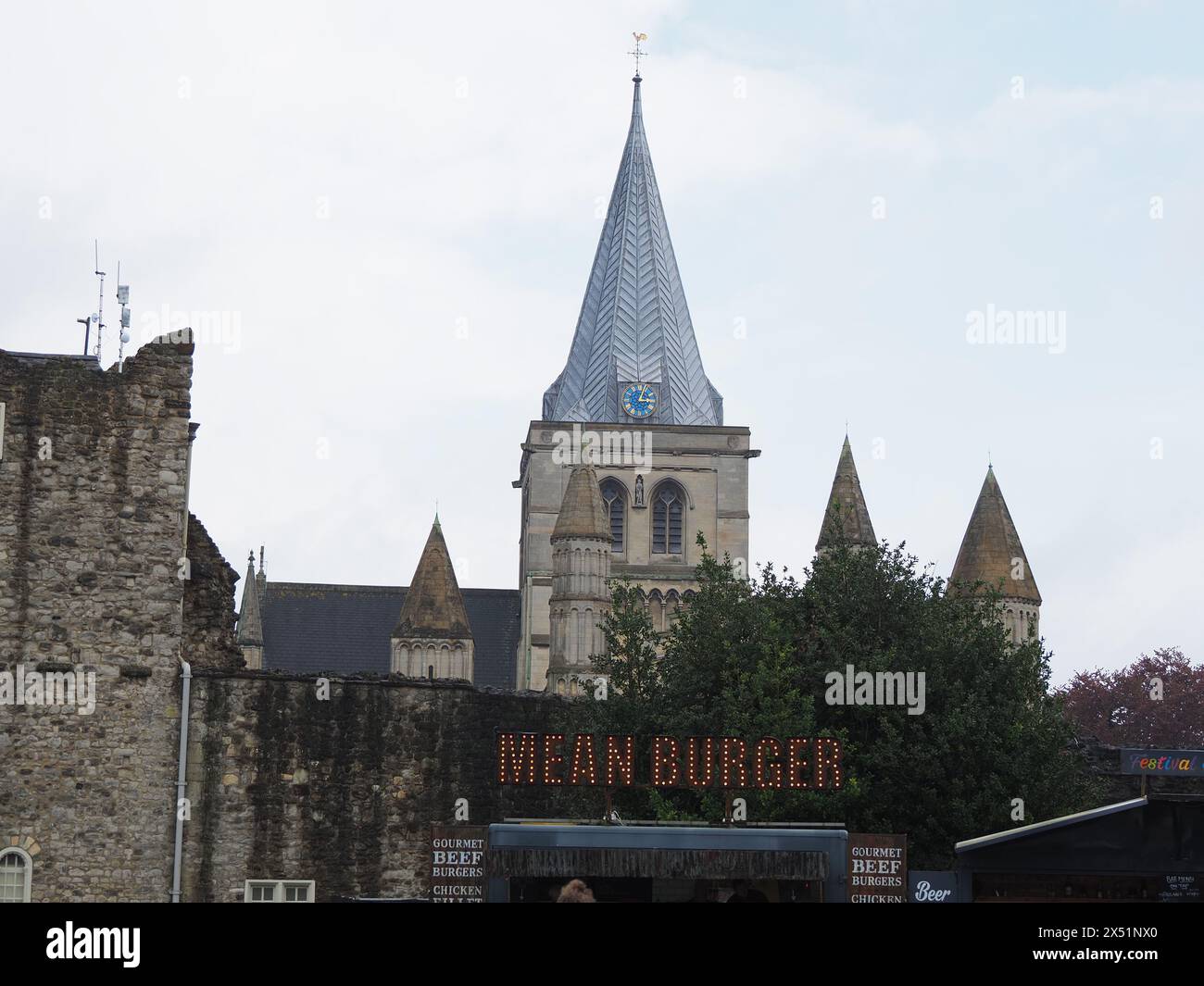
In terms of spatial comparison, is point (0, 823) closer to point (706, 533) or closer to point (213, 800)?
point (213, 800)

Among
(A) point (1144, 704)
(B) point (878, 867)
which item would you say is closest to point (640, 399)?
(A) point (1144, 704)

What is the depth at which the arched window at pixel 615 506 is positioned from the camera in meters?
107

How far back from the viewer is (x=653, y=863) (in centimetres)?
2008

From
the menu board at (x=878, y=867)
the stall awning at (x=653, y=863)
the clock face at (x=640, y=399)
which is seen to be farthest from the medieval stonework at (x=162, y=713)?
the clock face at (x=640, y=399)

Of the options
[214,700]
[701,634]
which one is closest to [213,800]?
[214,700]

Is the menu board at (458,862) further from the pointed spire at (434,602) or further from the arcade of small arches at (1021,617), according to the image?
the pointed spire at (434,602)

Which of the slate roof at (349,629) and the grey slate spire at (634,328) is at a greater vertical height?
the grey slate spire at (634,328)

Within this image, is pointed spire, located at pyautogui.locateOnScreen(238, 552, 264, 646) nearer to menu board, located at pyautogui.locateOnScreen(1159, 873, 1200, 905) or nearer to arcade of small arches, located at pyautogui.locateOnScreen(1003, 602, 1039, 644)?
arcade of small arches, located at pyautogui.locateOnScreen(1003, 602, 1039, 644)

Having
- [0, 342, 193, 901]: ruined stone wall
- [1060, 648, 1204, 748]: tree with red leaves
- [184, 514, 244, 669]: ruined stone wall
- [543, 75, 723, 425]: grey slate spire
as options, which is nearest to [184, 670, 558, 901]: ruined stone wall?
[0, 342, 193, 901]: ruined stone wall

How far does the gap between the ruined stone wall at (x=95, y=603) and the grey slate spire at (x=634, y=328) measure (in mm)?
87816
